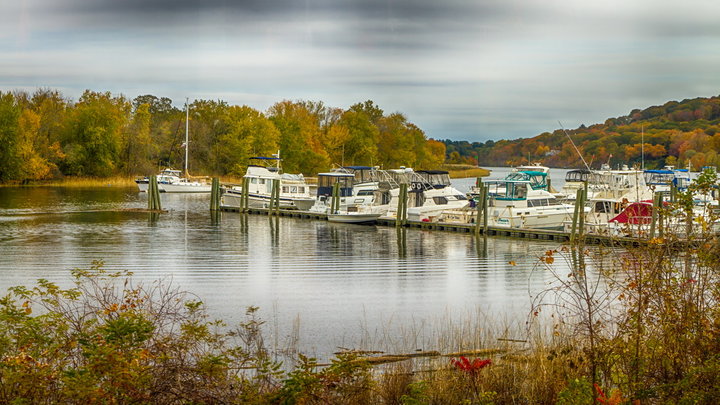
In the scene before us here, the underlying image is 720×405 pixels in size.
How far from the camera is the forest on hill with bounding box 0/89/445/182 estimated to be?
8612 cm

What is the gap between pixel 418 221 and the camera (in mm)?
44281

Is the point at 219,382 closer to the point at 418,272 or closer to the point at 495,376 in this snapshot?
the point at 495,376

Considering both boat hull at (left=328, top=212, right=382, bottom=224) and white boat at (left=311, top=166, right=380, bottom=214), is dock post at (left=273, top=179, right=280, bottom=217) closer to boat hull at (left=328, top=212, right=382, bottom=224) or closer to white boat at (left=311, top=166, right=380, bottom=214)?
white boat at (left=311, top=166, right=380, bottom=214)

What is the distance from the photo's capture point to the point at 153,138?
10175 cm

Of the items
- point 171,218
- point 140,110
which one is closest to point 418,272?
point 171,218

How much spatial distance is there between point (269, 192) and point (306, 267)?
97.7ft

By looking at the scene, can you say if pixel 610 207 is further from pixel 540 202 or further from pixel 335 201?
pixel 335 201

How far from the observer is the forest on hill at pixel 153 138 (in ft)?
283

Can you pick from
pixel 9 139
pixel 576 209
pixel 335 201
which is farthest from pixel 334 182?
pixel 9 139

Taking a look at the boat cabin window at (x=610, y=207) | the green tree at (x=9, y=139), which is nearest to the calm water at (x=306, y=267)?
the boat cabin window at (x=610, y=207)

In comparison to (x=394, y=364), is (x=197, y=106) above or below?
above

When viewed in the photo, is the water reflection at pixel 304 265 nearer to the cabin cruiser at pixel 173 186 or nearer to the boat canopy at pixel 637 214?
the boat canopy at pixel 637 214

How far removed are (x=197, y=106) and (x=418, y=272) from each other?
84140 millimetres

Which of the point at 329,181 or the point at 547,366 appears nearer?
the point at 547,366
